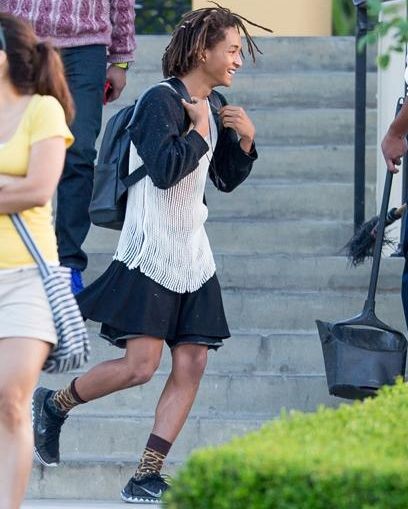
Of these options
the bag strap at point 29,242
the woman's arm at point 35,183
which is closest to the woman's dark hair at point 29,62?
the woman's arm at point 35,183

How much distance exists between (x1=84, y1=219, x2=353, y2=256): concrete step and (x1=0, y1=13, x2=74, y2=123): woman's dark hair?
9.90ft

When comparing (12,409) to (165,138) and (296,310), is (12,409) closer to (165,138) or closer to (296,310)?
(165,138)

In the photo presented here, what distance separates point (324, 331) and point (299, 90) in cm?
315

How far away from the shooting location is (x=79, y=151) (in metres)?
6.80

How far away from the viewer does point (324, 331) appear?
604 cm

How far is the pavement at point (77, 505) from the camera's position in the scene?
568cm

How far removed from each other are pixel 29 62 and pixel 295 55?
4791 millimetres

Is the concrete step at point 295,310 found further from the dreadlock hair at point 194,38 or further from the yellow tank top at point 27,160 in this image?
the yellow tank top at point 27,160

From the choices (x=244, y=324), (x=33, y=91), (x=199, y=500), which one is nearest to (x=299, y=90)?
(x=244, y=324)

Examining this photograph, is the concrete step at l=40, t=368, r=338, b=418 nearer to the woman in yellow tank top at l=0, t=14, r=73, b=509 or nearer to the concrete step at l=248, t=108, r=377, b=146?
the woman in yellow tank top at l=0, t=14, r=73, b=509

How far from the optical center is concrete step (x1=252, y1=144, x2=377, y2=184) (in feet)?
27.2

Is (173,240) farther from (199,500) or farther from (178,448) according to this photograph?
(199,500)

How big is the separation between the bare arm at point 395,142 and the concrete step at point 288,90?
9.43 ft

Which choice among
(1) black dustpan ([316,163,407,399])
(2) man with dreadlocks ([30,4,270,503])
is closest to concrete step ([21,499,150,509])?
(2) man with dreadlocks ([30,4,270,503])
